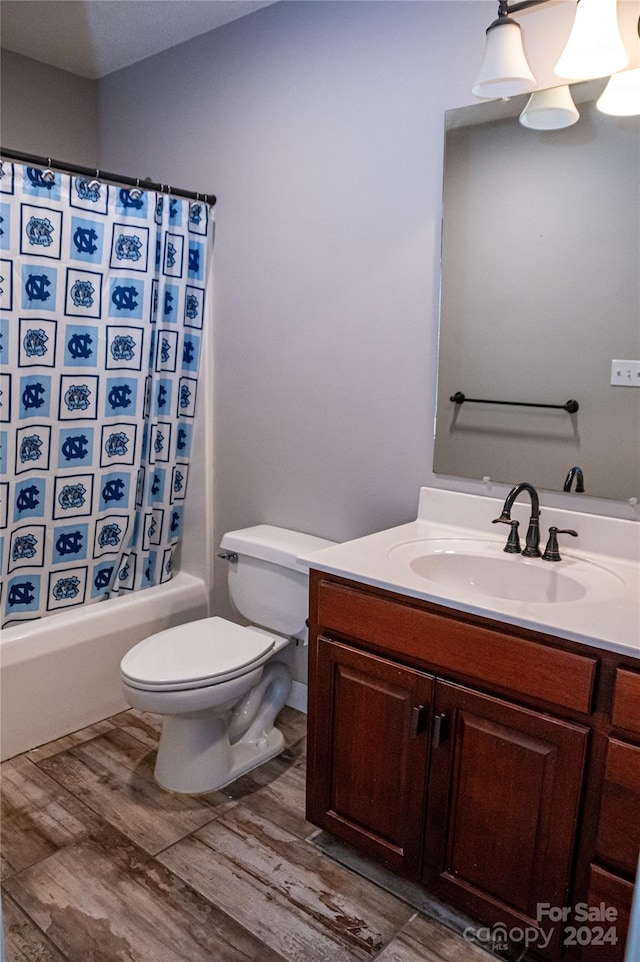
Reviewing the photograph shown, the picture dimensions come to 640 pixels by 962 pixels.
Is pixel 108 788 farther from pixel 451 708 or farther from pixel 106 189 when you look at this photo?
pixel 106 189

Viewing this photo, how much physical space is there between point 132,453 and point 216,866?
142cm

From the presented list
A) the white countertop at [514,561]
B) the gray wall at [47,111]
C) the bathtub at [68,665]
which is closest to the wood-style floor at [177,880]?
the bathtub at [68,665]

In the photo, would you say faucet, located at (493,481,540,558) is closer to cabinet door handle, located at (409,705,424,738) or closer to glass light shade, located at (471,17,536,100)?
cabinet door handle, located at (409,705,424,738)

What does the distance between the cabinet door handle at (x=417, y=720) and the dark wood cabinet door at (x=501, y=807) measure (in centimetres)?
4

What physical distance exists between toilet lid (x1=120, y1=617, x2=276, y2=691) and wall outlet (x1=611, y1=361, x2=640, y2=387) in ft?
4.13

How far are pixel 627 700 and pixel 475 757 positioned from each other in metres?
0.38

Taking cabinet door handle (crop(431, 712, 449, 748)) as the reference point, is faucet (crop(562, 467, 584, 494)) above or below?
above

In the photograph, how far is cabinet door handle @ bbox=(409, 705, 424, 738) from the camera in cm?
157

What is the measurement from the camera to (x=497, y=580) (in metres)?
1.80

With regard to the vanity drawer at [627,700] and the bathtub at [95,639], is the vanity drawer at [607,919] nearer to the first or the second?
the vanity drawer at [627,700]

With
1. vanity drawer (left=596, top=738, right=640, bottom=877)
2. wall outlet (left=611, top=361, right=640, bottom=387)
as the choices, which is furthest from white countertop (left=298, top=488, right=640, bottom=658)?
wall outlet (left=611, top=361, right=640, bottom=387)

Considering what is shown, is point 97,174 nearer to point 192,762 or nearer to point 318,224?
point 318,224

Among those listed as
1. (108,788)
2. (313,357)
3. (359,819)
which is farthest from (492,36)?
(108,788)

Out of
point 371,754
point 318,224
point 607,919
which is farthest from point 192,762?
point 318,224
